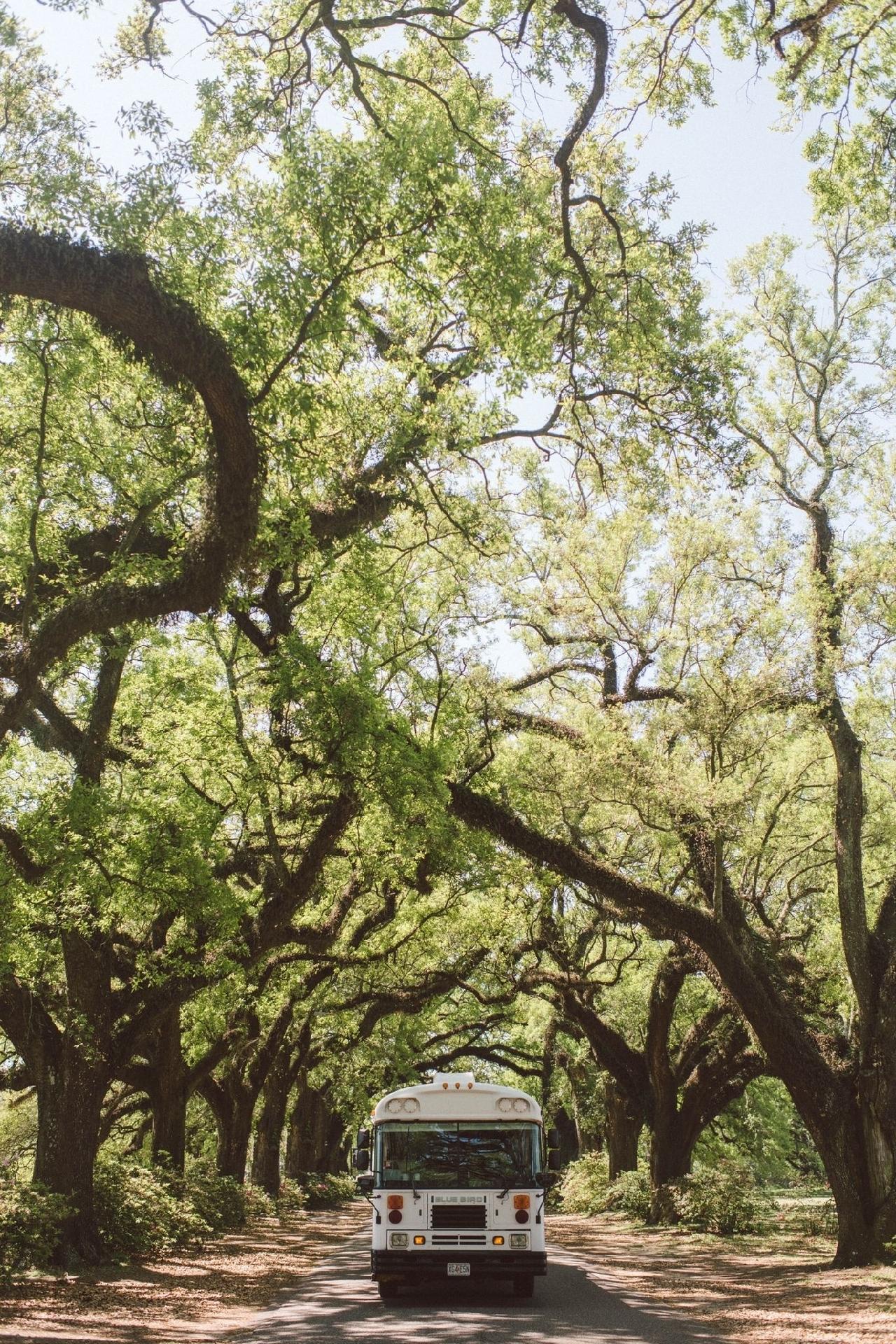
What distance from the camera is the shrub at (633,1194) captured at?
2573 cm

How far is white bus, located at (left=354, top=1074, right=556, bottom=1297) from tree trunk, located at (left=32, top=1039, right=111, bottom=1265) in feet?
14.2

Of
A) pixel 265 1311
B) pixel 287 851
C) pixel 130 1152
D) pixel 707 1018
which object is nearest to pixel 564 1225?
pixel 707 1018

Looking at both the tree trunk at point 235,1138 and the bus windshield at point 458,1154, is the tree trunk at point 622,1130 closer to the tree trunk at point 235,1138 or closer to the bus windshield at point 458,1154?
the tree trunk at point 235,1138

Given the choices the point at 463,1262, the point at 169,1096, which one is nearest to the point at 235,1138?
the point at 169,1096

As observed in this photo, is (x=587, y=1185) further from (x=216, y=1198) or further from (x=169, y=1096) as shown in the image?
(x=169, y=1096)

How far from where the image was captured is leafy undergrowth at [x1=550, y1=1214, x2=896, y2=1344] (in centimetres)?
999

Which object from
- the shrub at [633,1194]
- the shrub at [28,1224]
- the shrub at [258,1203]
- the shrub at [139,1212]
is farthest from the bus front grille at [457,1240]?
the shrub at [258,1203]

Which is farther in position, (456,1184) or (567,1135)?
(567,1135)

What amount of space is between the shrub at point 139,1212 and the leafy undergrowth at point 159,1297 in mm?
412

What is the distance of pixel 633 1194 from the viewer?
86.7ft

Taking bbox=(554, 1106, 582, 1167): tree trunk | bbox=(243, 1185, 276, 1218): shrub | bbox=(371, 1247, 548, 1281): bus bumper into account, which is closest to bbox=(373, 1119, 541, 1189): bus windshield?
bbox=(371, 1247, 548, 1281): bus bumper

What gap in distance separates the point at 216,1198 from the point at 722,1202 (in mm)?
10590

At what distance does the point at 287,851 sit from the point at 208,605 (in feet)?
28.9

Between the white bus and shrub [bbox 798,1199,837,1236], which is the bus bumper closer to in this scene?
the white bus
